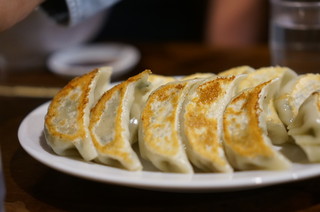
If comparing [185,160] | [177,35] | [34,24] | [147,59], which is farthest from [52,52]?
[185,160]

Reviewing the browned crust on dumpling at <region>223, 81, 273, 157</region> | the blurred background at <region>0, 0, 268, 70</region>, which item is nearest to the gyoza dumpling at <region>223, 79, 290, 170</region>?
the browned crust on dumpling at <region>223, 81, 273, 157</region>

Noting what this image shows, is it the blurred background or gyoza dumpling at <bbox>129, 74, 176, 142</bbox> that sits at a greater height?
gyoza dumpling at <bbox>129, 74, 176, 142</bbox>

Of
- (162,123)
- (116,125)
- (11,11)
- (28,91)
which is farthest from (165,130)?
(28,91)

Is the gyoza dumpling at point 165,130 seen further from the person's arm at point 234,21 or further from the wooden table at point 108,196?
the person's arm at point 234,21

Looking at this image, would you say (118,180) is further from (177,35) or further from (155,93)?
(177,35)

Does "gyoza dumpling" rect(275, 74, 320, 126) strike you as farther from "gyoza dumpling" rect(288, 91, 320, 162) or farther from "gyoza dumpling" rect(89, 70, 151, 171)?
"gyoza dumpling" rect(89, 70, 151, 171)

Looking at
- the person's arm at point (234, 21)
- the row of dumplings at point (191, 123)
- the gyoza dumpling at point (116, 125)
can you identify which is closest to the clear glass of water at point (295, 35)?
the row of dumplings at point (191, 123)

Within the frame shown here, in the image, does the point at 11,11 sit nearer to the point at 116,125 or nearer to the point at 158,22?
the point at 116,125
